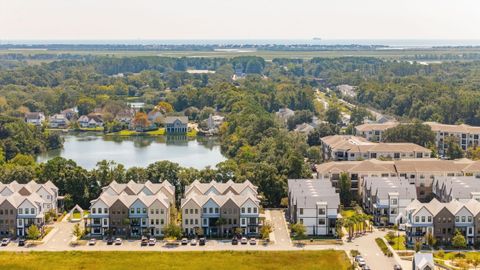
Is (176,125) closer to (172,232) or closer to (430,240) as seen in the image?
(172,232)

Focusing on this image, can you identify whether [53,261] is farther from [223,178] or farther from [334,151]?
[334,151]

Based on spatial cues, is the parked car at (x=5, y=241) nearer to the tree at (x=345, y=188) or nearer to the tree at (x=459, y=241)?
the tree at (x=345, y=188)

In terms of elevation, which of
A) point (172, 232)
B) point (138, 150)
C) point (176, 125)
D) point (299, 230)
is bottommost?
Result: point (138, 150)

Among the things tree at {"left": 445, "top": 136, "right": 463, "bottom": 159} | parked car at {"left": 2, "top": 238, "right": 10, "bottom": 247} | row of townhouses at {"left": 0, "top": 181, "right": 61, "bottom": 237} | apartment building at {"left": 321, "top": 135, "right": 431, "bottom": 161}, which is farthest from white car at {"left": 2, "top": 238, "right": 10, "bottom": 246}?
tree at {"left": 445, "top": 136, "right": 463, "bottom": 159}

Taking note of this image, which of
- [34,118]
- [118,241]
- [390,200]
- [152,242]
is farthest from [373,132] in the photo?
[34,118]

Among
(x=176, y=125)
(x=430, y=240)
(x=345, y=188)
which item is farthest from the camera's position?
(x=176, y=125)

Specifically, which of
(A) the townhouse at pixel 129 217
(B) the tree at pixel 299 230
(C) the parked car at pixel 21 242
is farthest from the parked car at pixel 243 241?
(C) the parked car at pixel 21 242

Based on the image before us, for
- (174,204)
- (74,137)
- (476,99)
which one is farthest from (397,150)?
(74,137)
